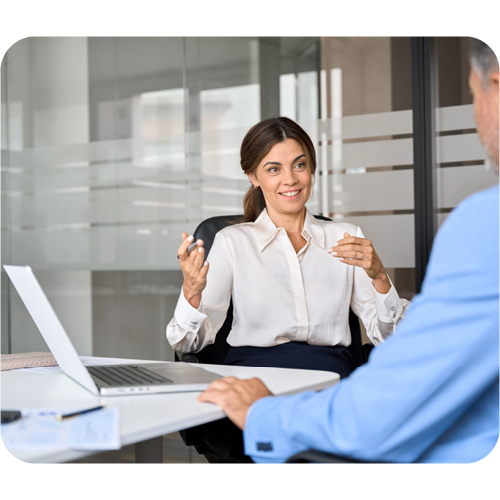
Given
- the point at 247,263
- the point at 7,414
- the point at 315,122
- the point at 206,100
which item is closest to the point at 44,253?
the point at 206,100

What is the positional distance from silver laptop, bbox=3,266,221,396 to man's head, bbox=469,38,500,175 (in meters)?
0.76

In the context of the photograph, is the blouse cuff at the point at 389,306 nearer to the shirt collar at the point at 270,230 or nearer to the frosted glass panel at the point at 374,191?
the shirt collar at the point at 270,230

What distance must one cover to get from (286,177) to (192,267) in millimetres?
689

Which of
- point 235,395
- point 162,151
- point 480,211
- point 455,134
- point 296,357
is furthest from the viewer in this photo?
point 162,151

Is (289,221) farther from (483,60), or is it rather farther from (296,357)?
(483,60)

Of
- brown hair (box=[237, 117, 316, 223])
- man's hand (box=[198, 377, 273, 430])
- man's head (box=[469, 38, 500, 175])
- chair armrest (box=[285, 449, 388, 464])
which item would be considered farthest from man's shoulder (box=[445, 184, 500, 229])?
brown hair (box=[237, 117, 316, 223])

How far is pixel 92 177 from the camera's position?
4.21m

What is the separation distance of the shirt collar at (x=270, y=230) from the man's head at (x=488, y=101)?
4.46ft

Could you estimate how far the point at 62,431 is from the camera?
1012 mm

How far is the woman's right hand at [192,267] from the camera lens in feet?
6.18

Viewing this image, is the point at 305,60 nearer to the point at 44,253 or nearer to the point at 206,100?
the point at 206,100

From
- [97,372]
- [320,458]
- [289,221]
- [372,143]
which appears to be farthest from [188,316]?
[372,143]

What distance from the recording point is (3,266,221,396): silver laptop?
1.28 meters

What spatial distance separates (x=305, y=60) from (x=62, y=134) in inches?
71.6
